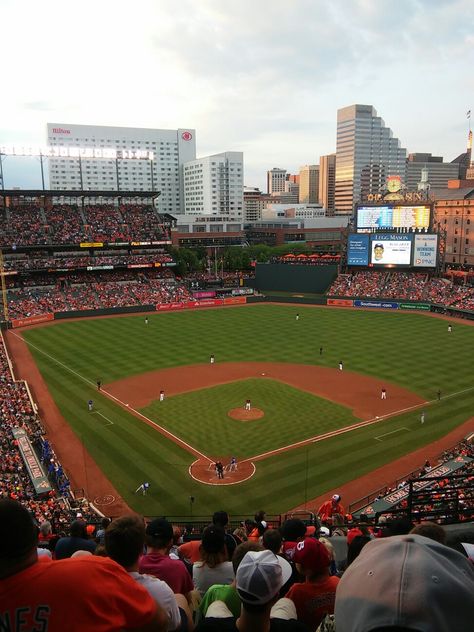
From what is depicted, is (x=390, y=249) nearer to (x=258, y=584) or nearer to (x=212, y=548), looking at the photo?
(x=212, y=548)

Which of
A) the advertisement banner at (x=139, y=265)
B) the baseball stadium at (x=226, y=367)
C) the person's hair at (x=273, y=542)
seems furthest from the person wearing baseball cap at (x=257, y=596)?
the advertisement banner at (x=139, y=265)

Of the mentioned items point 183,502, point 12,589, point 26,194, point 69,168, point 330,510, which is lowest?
point 183,502

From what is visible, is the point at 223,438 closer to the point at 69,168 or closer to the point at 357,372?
the point at 357,372

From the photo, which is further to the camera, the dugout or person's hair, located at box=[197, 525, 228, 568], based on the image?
the dugout

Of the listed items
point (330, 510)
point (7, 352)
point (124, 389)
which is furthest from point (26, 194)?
point (330, 510)

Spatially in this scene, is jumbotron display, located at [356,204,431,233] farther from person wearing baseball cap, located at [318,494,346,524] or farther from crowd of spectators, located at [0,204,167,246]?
person wearing baseball cap, located at [318,494,346,524]

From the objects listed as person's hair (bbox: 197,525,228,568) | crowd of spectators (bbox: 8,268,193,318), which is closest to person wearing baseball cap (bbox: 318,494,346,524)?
person's hair (bbox: 197,525,228,568)
